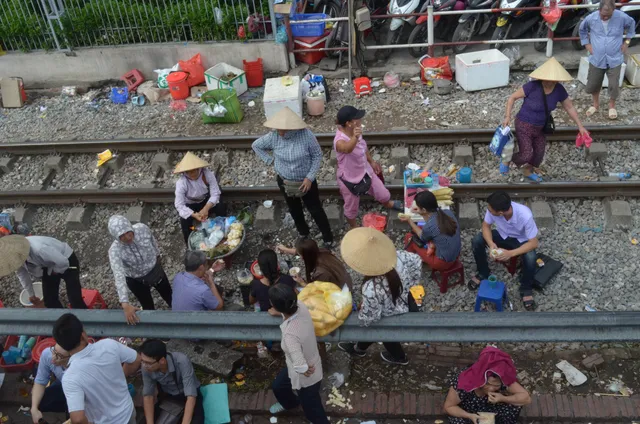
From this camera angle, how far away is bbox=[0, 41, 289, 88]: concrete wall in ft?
34.9

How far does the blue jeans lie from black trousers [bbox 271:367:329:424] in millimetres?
2428

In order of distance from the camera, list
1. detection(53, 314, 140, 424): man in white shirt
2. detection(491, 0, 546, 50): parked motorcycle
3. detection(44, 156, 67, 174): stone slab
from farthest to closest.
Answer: detection(491, 0, 546, 50): parked motorcycle < detection(44, 156, 67, 174): stone slab < detection(53, 314, 140, 424): man in white shirt

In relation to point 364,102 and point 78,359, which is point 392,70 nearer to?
point 364,102

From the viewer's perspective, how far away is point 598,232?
263 inches

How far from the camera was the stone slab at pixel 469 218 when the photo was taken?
698 cm

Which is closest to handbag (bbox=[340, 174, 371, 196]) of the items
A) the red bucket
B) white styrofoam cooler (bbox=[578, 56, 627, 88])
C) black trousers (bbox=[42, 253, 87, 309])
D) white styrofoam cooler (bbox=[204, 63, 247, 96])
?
black trousers (bbox=[42, 253, 87, 309])

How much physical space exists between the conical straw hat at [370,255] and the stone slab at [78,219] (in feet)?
15.3

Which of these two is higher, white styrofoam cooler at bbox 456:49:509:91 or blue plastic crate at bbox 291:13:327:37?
blue plastic crate at bbox 291:13:327:37

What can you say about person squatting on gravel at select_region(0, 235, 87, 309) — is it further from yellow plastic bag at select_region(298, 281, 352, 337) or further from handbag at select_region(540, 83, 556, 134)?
handbag at select_region(540, 83, 556, 134)

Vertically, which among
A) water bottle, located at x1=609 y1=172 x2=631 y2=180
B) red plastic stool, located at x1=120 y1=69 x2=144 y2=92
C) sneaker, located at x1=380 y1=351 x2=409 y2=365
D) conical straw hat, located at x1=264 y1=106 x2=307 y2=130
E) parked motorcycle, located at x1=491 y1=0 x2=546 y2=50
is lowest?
sneaker, located at x1=380 y1=351 x2=409 y2=365

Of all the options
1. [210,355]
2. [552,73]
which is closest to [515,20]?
[552,73]

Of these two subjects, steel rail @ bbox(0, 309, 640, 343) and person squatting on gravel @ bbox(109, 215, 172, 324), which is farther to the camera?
person squatting on gravel @ bbox(109, 215, 172, 324)

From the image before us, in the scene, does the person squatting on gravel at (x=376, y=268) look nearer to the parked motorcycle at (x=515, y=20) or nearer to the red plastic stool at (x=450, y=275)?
the red plastic stool at (x=450, y=275)

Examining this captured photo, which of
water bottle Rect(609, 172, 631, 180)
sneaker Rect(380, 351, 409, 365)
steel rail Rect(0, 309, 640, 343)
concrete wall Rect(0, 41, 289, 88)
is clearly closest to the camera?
steel rail Rect(0, 309, 640, 343)
